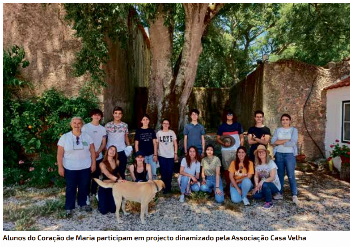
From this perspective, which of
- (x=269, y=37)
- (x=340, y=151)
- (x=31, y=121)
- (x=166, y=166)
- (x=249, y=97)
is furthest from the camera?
(x=269, y=37)

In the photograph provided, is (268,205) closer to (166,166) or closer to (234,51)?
(166,166)

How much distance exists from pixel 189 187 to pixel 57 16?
5.84 meters

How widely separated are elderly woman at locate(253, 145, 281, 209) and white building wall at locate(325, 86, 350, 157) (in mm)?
3941

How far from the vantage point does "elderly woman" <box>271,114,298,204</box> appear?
16.6 feet

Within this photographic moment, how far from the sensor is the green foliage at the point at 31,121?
636cm

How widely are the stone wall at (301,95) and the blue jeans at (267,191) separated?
11.0ft

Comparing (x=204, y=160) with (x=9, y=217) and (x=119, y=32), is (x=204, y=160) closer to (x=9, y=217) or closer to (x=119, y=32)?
(x=9, y=217)

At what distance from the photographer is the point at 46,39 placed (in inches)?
288

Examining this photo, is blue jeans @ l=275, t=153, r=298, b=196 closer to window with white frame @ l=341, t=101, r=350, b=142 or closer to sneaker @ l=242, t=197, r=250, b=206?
sneaker @ l=242, t=197, r=250, b=206

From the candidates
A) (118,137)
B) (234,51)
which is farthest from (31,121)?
(234,51)

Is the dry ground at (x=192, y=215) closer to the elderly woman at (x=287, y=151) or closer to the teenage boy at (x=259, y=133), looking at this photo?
the elderly woman at (x=287, y=151)

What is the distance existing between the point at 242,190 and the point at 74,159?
2987 mm

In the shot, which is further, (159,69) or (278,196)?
(159,69)

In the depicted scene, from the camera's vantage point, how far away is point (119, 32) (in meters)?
7.13
